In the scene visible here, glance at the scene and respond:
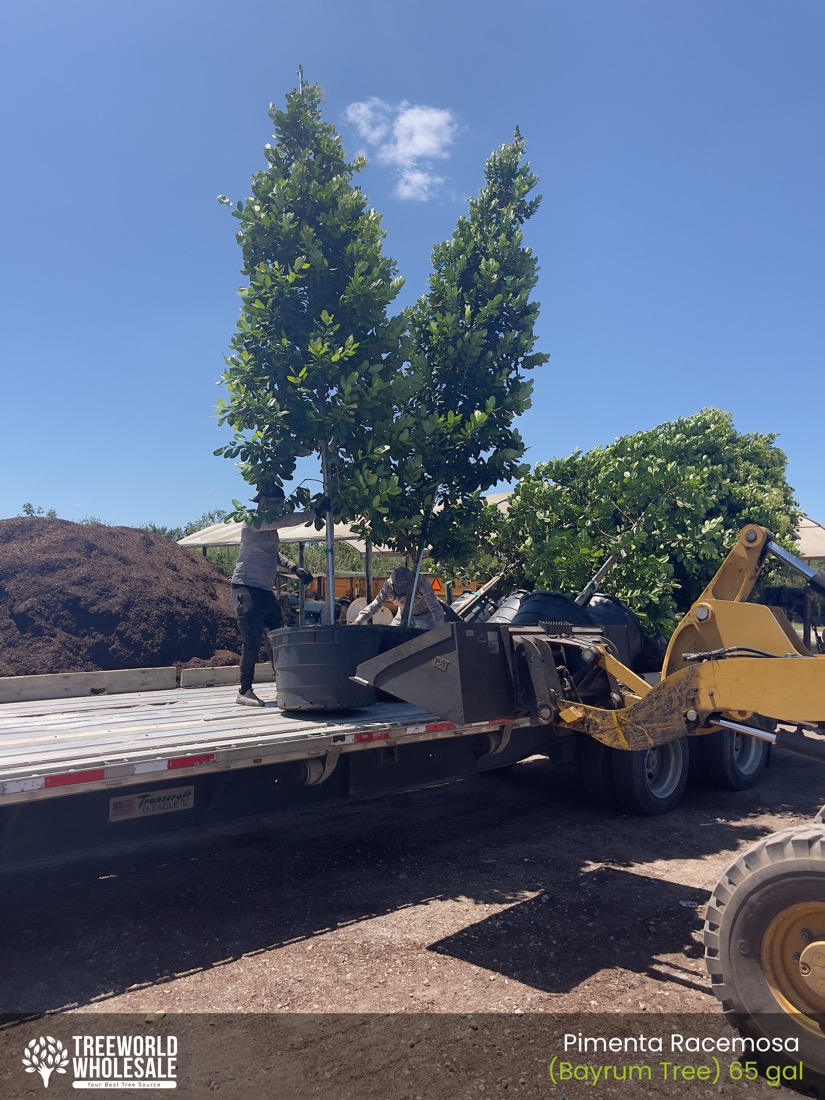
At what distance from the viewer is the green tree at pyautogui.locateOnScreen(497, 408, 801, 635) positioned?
951 cm

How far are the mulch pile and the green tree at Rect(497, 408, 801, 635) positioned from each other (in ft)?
15.2

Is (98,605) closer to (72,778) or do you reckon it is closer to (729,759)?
(72,778)

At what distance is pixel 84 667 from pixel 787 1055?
8.93m

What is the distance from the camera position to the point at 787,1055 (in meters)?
3.32

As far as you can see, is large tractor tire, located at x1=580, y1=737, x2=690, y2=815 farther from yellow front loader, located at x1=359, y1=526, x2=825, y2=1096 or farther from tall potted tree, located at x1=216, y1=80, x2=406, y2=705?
tall potted tree, located at x1=216, y1=80, x2=406, y2=705

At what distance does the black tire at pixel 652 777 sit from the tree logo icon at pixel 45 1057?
516 cm

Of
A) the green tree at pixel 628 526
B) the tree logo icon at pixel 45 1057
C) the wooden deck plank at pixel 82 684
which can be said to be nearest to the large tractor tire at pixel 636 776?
the green tree at pixel 628 526

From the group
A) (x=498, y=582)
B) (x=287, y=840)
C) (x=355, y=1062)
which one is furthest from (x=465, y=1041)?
(x=498, y=582)

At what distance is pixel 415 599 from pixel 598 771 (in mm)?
2436

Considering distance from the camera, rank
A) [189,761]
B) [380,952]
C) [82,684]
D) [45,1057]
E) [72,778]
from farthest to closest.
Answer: [82,684], [380,952], [189,761], [72,778], [45,1057]

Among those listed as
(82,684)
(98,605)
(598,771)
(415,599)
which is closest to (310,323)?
(415,599)

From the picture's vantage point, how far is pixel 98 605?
11.3m

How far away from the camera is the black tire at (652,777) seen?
7.61 meters

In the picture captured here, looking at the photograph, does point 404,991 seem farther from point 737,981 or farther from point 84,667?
point 84,667
